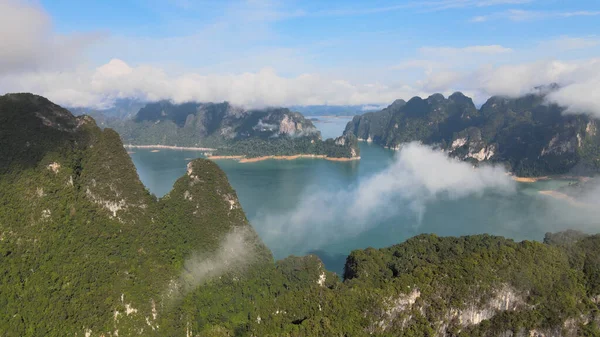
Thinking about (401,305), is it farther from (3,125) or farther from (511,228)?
(511,228)

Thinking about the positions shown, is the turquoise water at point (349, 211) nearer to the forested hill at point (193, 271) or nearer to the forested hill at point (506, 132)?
the forested hill at point (506, 132)

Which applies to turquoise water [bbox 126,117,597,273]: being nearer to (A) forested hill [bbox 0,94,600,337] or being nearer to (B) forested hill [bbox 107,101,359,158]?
(A) forested hill [bbox 0,94,600,337]

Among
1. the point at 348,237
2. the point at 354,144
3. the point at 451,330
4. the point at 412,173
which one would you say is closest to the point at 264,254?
the point at 451,330

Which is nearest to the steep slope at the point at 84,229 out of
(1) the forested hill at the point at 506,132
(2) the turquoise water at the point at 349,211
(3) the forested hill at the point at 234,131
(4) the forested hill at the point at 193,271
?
(4) the forested hill at the point at 193,271

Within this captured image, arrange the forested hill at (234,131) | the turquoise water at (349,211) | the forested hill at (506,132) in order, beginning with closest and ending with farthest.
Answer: the turquoise water at (349,211), the forested hill at (506,132), the forested hill at (234,131)

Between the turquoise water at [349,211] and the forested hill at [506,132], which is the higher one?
the forested hill at [506,132]

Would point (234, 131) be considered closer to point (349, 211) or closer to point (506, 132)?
point (506, 132)
